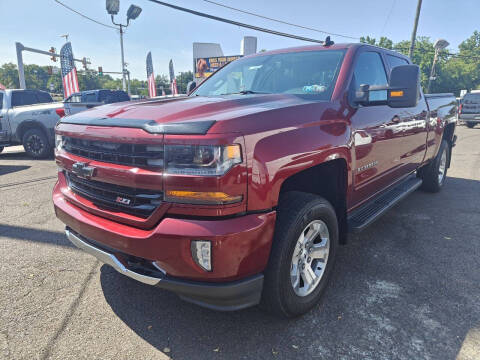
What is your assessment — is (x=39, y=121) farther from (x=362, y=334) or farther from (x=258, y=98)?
(x=362, y=334)

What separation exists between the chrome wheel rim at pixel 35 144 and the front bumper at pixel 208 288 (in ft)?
27.7


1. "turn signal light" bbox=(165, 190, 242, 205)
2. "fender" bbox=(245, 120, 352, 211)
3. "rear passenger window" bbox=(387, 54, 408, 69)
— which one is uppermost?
"rear passenger window" bbox=(387, 54, 408, 69)

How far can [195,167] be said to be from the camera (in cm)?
172

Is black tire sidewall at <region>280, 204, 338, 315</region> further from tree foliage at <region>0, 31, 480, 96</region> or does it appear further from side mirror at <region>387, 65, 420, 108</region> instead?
tree foliage at <region>0, 31, 480, 96</region>

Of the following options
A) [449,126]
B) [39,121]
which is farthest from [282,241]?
[39,121]

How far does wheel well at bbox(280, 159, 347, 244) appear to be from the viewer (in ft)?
8.36

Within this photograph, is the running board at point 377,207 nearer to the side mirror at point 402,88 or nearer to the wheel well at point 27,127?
the side mirror at point 402,88

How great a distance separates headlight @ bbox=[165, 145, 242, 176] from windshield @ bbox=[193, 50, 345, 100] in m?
1.20

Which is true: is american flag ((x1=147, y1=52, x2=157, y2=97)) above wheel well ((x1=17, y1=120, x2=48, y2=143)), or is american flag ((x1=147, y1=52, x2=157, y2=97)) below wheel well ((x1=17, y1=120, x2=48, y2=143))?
above

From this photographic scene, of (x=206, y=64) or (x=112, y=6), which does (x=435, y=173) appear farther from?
(x=206, y=64)

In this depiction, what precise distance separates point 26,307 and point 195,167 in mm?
1829

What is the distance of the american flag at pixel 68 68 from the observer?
1747 cm

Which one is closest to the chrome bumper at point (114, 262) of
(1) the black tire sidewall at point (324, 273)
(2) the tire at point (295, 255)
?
(2) the tire at point (295, 255)

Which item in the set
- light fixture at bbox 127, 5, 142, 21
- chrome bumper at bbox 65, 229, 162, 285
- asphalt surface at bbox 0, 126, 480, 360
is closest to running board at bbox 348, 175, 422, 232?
asphalt surface at bbox 0, 126, 480, 360
